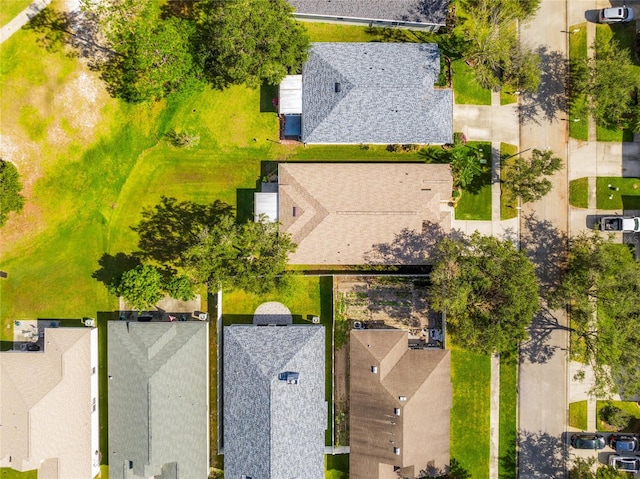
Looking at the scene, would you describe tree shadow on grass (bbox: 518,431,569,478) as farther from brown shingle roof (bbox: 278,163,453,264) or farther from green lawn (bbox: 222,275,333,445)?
brown shingle roof (bbox: 278,163,453,264)

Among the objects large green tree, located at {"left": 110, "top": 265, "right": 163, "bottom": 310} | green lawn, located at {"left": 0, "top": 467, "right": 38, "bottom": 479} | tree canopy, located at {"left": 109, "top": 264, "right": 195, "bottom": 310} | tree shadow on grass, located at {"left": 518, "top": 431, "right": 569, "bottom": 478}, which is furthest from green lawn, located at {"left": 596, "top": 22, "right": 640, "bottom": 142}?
green lawn, located at {"left": 0, "top": 467, "right": 38, "bottom": 479}

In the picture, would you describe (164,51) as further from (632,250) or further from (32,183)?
(632,250)

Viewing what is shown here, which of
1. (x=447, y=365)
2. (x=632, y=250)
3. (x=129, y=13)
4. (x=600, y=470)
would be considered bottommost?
(x=600, y=470)

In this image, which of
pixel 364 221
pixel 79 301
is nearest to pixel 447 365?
pixel 364 221

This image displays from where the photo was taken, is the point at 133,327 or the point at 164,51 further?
the point at 133,327

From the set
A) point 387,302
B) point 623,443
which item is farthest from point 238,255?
point 623,443

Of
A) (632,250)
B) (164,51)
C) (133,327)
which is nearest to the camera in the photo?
(164,51)
